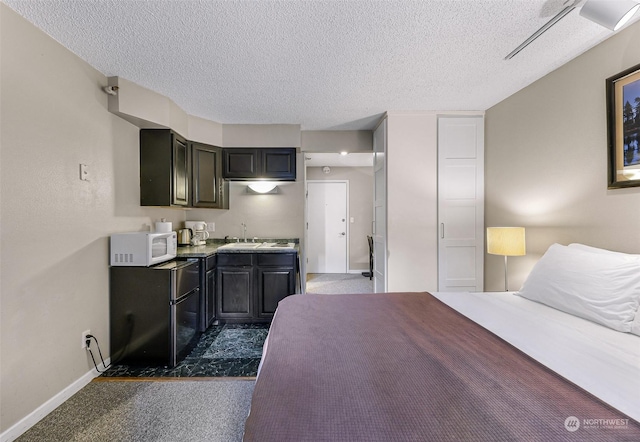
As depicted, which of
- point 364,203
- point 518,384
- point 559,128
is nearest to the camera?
point 518,384

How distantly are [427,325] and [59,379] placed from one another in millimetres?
2417

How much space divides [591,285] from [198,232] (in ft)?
12.1

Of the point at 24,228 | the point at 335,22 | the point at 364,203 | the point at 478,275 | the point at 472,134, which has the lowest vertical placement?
the point at 478,275

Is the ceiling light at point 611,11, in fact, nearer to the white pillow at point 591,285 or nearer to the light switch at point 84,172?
the white pillow at point 591,285

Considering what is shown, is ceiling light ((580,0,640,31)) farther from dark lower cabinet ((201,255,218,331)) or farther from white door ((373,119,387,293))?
dark lower cabinet ((201,255,218,331))

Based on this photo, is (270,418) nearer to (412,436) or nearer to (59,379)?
(412,436)

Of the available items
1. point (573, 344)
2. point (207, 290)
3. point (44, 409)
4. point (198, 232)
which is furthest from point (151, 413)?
point (573, 344)

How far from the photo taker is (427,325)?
1.31 metres

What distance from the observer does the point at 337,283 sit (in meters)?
4.76

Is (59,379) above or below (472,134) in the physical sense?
below

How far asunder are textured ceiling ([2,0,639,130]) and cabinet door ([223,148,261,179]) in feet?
2.51

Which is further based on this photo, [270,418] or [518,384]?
[518,384]

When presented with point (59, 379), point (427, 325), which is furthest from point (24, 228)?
point (427, 325)

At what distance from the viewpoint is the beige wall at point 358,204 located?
548cm
